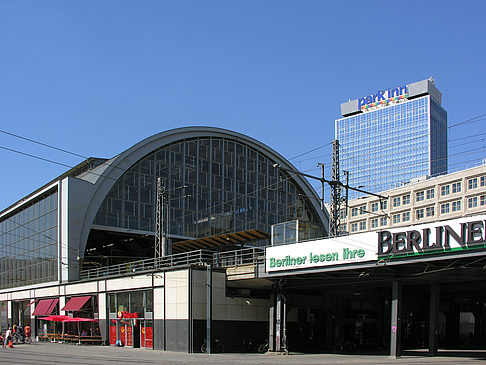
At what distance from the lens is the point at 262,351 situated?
123ft

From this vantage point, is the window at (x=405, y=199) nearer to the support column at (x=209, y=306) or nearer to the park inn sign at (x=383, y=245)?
the support column at (x=209, y=306)

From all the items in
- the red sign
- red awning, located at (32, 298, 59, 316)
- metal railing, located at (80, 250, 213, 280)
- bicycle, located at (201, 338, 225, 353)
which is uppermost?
metal railing, located at (80, 250, 213, 280)

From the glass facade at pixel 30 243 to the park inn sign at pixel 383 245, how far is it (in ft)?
103

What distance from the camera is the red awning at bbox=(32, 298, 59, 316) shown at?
176 feet

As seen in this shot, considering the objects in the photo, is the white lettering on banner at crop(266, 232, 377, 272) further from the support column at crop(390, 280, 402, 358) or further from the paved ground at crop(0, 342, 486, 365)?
the paved ground at crop(0, 342, 486, 365)

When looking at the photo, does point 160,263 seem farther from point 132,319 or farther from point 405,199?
point 405,199

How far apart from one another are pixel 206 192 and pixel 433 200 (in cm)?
6888

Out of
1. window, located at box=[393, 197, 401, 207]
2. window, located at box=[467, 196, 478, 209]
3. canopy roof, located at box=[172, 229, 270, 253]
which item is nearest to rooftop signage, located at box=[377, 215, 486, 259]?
canopy roof, located at box=[172, 229, 270, 253]

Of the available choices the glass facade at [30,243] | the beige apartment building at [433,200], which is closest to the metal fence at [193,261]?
the glass facade at [30,243]

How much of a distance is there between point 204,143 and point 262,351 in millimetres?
30409

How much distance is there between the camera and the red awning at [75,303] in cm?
4731

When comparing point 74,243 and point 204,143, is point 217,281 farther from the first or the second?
point 204,143

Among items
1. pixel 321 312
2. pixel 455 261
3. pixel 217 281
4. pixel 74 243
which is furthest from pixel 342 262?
pixel 74 243

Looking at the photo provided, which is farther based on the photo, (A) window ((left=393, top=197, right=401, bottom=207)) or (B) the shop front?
(A) window ((left=393, top=197, right=401, bottom=207))
